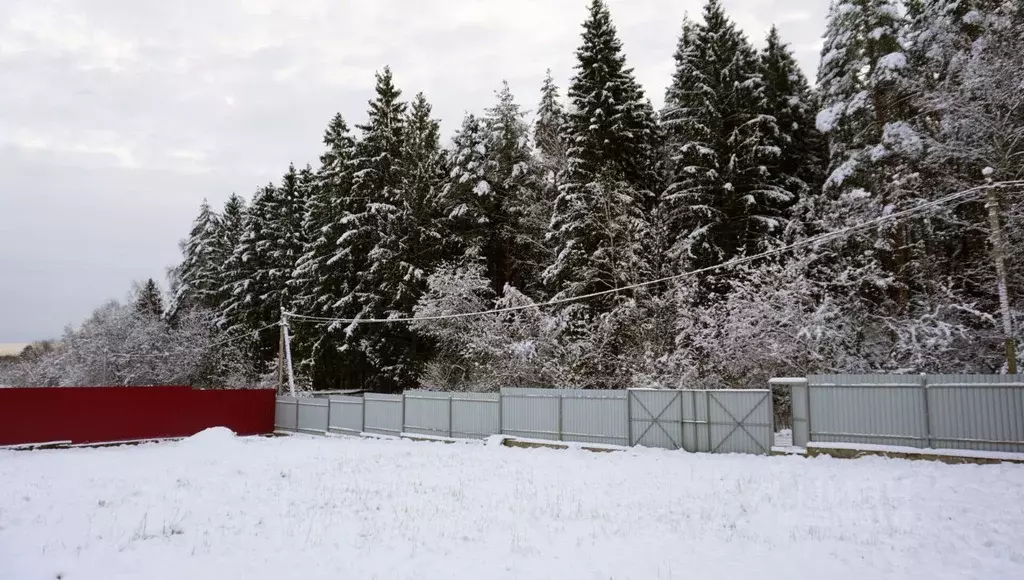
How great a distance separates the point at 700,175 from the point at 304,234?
3033cm

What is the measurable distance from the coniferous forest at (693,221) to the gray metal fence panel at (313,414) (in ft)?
18.4

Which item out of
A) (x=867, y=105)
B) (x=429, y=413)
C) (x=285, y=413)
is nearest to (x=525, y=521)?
(x=429, y=413)

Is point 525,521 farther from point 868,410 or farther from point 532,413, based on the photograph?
point 532,413

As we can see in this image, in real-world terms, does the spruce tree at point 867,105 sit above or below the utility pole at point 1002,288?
above

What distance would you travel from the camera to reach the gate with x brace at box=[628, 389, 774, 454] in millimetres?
16844

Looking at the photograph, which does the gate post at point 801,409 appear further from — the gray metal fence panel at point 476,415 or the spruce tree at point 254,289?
the spruce tree at point 254,289

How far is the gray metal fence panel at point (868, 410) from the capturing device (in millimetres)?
14570

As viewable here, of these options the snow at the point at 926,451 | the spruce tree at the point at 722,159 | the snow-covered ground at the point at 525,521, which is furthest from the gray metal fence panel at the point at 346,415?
the snow at the point at 926,451

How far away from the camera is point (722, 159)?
2917 cm

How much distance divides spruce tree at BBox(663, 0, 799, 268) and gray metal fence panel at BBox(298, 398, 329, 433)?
1756cm

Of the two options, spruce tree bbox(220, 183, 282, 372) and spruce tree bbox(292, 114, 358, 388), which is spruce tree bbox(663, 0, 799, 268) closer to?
spruce tree bbox(292, 114, 358, 388)

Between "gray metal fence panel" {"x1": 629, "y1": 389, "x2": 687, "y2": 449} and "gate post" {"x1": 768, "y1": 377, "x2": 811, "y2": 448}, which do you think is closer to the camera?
"gate post" {"x1": 768, "y1": 377, "x2": 811, "y2": 448}

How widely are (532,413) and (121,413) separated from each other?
17677 millimetres

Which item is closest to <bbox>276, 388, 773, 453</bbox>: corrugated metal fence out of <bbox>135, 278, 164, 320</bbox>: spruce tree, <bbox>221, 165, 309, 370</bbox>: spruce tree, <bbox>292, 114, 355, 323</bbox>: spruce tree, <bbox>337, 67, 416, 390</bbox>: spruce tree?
<bbox>337, 67, 416, 390</bbox>: spruce tree
